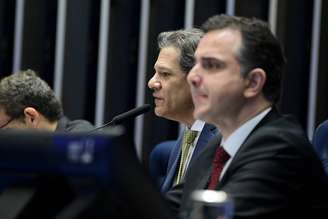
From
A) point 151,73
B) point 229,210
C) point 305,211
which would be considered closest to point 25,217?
point 229,210

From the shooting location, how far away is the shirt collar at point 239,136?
1.73 m

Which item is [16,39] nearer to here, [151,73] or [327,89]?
[151,73]

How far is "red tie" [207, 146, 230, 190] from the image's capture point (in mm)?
1735

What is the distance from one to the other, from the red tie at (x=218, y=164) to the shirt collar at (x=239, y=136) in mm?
18

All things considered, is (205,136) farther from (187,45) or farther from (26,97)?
(26,97)

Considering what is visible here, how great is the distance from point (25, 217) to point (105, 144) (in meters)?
0.17

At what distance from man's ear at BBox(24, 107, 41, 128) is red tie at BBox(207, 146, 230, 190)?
1665 mm

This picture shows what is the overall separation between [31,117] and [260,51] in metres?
1.76

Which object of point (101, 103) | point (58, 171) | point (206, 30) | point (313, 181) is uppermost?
point (206, 30)

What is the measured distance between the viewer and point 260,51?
1.75 m

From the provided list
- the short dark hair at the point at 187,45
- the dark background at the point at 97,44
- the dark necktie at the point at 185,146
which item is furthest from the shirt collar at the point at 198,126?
the dark background at the point at 97,44

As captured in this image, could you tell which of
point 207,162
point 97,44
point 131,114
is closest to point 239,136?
point 207,162

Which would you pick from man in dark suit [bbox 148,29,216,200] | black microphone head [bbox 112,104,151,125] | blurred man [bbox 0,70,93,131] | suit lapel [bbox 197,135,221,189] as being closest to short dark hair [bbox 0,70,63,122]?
blurred man [bbox 0,70,93,131]

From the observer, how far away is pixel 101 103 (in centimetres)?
473
